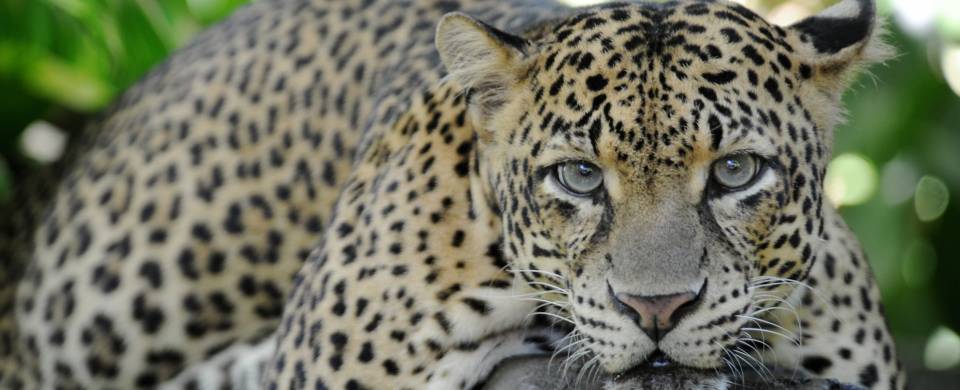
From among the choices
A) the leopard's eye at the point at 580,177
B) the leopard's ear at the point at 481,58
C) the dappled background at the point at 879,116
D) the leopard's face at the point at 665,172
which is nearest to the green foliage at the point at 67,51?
the dappled background at the point at 879,116

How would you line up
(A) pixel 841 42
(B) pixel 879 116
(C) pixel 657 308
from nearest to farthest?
(C) pixel 657 308
(A) pixel 841 42
(B) pixel 879 116

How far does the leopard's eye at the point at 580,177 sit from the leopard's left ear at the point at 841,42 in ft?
2.83

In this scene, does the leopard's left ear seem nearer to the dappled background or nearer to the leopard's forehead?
the leopard's forehead

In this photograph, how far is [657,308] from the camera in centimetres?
459

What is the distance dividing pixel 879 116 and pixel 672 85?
5527 mm

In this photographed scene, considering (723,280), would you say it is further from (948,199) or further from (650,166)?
(948,199)

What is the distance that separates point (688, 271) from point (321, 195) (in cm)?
305

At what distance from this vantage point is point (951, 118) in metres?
10.1

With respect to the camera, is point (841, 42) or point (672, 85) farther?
point (841, 42)

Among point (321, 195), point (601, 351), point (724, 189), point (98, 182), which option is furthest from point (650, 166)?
point (98, 182)

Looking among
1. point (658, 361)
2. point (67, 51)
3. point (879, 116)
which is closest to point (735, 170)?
point (658, 361)

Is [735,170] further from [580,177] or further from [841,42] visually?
[841,42]

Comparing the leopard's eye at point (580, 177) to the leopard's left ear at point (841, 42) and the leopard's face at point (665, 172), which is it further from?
the leopard's left ear at point (841, 42)

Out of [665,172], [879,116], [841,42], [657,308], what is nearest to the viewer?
[657,308]
